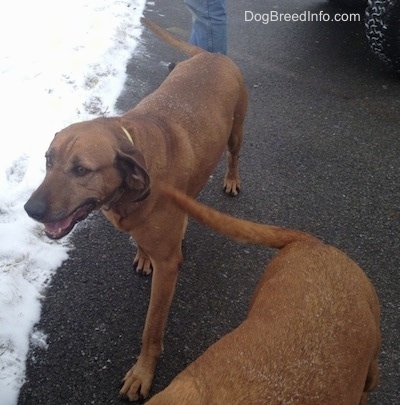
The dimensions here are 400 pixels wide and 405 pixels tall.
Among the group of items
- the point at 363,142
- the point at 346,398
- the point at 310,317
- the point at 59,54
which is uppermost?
the point at 310,317

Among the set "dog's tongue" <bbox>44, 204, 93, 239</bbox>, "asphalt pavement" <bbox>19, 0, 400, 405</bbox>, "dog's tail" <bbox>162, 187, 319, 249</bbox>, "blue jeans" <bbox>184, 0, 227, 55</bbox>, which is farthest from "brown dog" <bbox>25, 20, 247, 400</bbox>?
"blue jeans" <bbox>184, 0, 227, 55</bbox>

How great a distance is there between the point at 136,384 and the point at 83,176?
1041 mm

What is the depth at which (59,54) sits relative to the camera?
5008 millimetres

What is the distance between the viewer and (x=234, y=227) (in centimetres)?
195

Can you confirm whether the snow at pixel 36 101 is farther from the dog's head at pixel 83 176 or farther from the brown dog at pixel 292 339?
the brown dog at pixel 292 339

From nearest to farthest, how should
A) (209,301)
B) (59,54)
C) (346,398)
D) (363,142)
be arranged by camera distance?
(346,398) → (209,301) → (363,142) → (59,54)

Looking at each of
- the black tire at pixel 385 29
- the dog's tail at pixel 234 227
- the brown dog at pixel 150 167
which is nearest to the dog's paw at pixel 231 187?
the brown dog at pixel 150 167

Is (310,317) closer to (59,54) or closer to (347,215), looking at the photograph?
(347,215)

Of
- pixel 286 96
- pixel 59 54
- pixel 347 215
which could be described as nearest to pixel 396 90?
pixel 286 96

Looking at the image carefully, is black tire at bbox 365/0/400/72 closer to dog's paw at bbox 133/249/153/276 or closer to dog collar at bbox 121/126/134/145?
dog's paw at bbox 133/249/153/276

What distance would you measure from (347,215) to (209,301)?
1395 mm

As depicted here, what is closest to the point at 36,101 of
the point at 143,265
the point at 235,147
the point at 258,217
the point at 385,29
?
the point at 235,147

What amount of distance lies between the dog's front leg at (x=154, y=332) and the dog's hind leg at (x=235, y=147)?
4.27 ft

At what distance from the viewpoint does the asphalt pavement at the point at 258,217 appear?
8.46 feet
